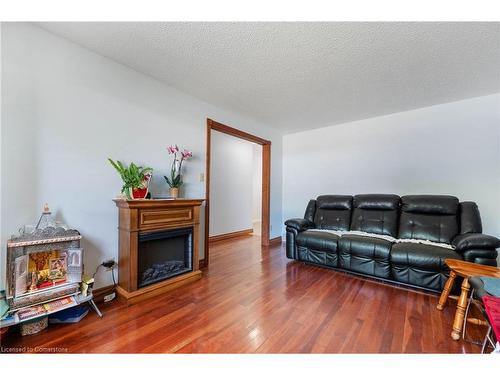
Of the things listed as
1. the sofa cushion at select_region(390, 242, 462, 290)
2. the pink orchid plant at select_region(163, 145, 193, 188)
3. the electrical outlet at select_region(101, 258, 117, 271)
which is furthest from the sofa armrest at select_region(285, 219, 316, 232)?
the electrical outlet at select_region(101, 258, 117, 271)

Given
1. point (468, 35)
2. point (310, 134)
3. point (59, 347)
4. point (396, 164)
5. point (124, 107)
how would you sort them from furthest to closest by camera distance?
1. point (310, 134)
2. point (396, 164)
3. point (124, 107)
4. point (468, 35)
5. point (59, 347)

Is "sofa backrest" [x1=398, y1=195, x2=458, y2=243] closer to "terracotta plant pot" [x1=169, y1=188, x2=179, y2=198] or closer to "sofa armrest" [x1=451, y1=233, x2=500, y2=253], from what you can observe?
"sofa armrest" [x1=451, y1=233, x2=500, y2=253]

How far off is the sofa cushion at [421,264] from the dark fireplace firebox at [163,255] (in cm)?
227

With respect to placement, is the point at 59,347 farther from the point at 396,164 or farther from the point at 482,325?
the point at 396,164

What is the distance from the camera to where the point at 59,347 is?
4.28ft

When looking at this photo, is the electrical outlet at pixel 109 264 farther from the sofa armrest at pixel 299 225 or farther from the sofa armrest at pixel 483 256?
the sofa armrest at pixel 483 256

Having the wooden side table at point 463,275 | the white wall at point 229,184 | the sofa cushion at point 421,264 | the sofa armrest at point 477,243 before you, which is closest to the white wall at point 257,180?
the white wall at point 229,184

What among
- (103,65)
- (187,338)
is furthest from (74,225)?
(103,65)

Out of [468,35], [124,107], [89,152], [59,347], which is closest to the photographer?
[59,347]

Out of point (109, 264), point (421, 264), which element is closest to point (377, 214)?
point (421, 264)

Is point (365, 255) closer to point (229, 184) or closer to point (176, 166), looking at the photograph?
point (176, 166)

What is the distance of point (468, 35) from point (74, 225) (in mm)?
3521

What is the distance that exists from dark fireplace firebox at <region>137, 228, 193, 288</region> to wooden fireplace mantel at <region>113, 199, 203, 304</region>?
0.06 metres

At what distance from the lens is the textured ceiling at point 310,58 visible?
1.55 m
